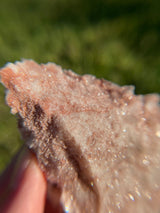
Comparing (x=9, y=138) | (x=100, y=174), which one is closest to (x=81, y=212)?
(x=100, y=174)

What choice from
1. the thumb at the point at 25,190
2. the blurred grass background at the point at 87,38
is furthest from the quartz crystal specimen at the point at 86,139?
the blurred grass background at the point at 87,38

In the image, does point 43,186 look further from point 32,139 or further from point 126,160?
point 126,160

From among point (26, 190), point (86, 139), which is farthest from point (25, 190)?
point (86, 139)

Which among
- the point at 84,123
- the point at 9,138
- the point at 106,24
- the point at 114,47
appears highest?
the point at 106,24

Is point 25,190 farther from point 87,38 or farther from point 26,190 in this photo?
point 87,38

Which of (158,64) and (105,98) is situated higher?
(158,64)
